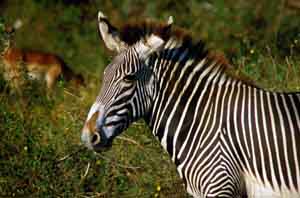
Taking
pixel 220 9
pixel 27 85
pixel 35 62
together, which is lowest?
pixel 27 85

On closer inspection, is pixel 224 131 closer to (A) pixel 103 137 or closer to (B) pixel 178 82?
(B) pixel 178 82

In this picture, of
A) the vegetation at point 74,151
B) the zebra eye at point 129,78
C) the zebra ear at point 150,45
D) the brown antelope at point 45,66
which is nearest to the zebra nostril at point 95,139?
the zebra eye at point 129,78

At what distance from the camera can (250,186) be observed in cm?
574

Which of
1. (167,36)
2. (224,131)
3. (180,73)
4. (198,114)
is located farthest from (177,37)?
(224,131)

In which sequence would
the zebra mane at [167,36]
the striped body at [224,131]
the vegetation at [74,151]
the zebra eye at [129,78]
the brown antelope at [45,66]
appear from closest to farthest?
the striped body at [224,131]
the zebra eye at [129,78]
the zebra mane at [167,36]
the vegetation at [74,151]
the brown antelope at [45,66]

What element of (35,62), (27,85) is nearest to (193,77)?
(27,85)

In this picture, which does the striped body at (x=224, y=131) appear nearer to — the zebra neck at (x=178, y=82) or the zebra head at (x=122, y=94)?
the zebra neck at (x=178, y=82)

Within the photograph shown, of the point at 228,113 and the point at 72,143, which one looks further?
the point at 72,143

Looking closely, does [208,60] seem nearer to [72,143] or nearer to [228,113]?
[228,113]

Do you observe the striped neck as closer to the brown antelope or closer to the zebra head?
the zebra head

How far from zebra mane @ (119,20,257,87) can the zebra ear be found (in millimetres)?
111

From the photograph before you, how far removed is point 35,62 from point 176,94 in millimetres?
10666

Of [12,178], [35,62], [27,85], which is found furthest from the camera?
[35,62]

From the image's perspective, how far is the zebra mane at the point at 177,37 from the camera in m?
5.98
